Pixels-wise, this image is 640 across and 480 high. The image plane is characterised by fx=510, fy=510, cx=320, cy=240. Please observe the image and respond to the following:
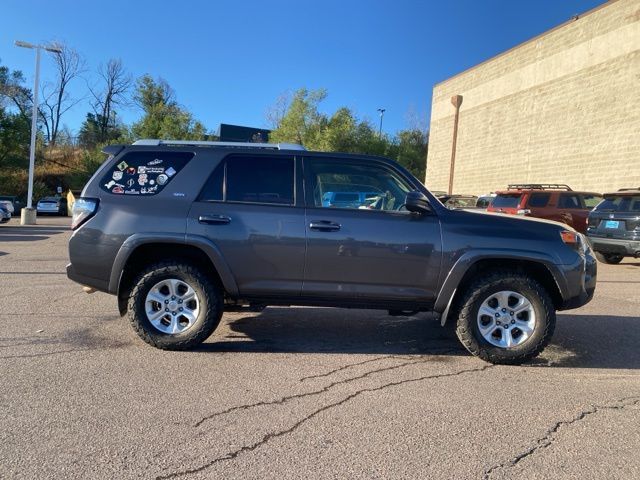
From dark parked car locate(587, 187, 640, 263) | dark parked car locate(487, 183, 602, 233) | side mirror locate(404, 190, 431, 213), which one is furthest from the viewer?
dark parked car locate(487, 183, 602, 233)

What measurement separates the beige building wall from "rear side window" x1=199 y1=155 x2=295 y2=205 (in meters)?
22.1

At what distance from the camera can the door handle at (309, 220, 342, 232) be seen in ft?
15.6

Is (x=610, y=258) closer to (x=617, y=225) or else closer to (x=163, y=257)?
(x=617, y=225)

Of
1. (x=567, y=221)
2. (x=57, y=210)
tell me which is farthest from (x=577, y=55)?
(x=57, y=210)

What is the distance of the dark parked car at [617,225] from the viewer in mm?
11242

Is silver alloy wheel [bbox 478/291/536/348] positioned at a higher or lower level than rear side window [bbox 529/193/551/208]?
lower

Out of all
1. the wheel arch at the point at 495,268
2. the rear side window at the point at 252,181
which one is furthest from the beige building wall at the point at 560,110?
the rear side window at the point at 252,181

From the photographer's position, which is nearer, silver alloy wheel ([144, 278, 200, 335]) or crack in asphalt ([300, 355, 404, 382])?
crack in asphalt ([300, 355, 404, 382])

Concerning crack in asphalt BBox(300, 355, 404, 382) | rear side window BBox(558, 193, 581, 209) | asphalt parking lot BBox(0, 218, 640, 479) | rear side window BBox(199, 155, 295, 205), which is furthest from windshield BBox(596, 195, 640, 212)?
rear side window BBox(199, 155, 295, 205)

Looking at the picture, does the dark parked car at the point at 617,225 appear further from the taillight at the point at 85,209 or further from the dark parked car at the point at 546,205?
the taillight at the point at 85,209

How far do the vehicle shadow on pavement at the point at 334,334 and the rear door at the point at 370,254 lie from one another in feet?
2.33

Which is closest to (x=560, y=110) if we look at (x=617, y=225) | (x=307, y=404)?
(x=617, y=225)

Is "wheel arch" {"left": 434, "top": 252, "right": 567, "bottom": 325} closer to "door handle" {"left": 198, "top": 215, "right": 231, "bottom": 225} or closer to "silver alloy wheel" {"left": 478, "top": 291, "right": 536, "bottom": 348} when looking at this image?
"silver alloy wheel" {"left": 478, "top": 291, "right": 536, "bottom": 348}

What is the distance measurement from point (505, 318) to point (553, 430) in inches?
59.7
